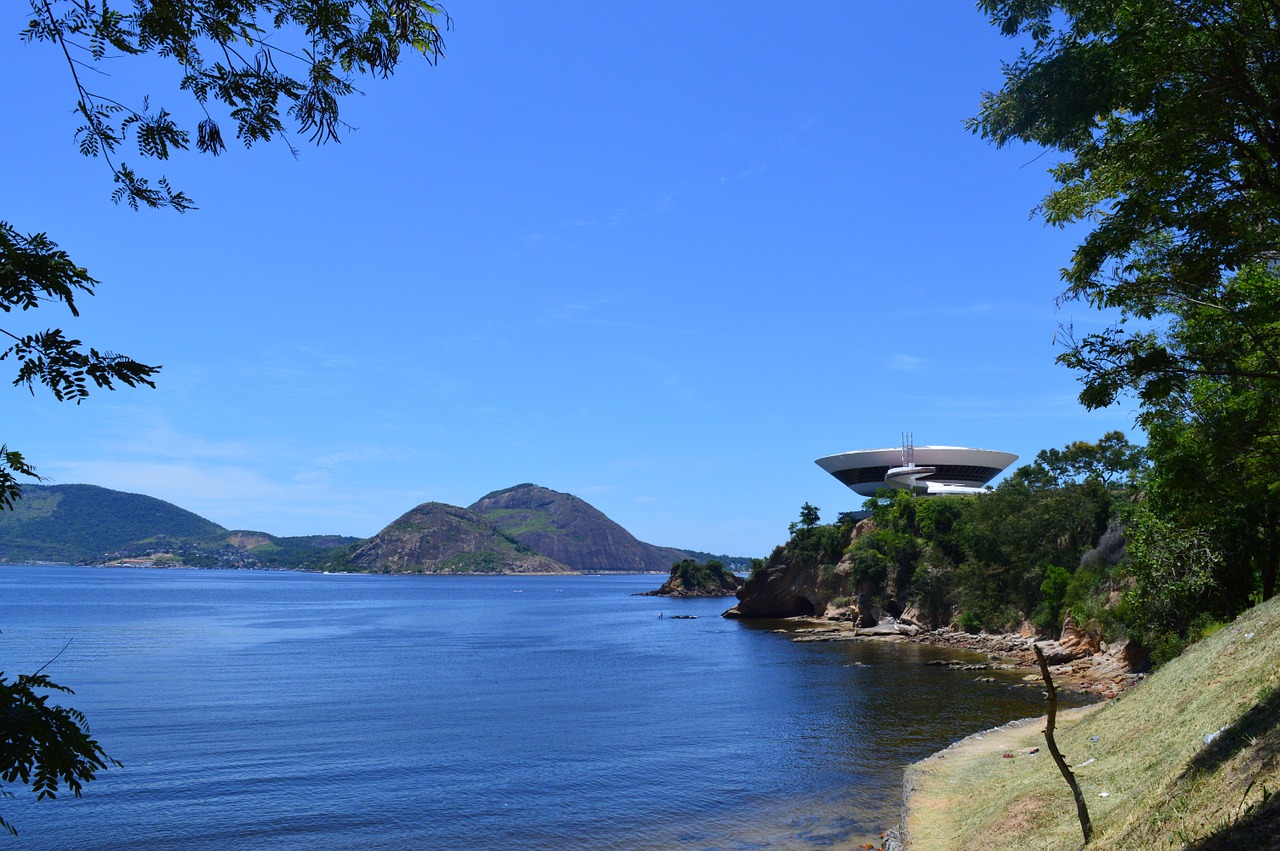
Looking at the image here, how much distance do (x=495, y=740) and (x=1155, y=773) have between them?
26.2 metres

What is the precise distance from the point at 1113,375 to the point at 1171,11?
14.4 ft

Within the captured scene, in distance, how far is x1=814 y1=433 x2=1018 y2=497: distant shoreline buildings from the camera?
116m

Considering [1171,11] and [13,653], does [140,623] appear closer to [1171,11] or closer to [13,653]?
[13,653]

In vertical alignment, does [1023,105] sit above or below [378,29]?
above

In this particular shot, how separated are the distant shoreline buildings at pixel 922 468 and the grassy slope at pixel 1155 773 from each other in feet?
313

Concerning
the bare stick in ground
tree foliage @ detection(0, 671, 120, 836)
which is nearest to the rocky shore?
the bare stick in ground

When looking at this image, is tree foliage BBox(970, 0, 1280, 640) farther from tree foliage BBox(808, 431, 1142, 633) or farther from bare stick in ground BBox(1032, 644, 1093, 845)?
tree foliage BBox(808, 431, 1142, 633)

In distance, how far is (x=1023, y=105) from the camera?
12539 mm

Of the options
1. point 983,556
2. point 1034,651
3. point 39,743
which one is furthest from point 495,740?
point 983,556

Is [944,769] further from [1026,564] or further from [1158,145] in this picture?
[1026,564]

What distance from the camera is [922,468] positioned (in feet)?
390

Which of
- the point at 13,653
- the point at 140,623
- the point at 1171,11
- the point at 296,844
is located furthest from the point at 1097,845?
the point at 140,623

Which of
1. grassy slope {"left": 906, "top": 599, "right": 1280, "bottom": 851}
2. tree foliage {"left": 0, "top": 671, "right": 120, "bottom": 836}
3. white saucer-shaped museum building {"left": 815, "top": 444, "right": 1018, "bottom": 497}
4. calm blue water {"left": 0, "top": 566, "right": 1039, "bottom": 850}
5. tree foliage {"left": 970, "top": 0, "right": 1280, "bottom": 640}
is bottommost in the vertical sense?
calm blue water {"left": 0, "top": 566, "right": 1039, "bottom": 850}

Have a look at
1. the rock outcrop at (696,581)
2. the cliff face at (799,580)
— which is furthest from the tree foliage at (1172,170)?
the rock outcrop at (696,581)
